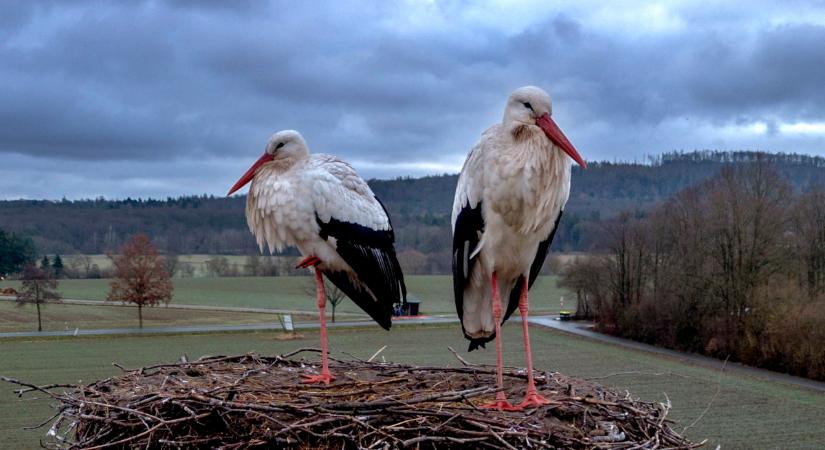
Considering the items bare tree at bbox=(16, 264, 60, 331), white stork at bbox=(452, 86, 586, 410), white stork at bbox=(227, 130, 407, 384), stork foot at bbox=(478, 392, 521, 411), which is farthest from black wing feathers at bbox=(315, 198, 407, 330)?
bare tree at bbox=(16, 264, 60, 331)

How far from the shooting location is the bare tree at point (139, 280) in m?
43.2

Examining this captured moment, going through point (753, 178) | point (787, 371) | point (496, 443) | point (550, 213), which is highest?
point (753, 178)

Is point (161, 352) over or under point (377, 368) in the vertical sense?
under

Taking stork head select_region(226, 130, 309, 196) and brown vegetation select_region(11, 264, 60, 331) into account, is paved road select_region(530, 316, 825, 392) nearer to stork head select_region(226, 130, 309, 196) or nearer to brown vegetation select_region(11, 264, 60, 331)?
stork head select_region(226, 130, 309, 196)

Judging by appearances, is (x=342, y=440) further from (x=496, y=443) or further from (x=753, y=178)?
(x=753, y=178)

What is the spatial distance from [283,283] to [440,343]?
101 ft

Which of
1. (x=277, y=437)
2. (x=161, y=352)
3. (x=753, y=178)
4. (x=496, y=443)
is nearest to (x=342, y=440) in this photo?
(x=277, y=437)

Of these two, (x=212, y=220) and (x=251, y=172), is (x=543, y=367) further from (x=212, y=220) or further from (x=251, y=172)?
(x=212, y=220)

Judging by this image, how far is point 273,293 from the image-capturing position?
58312mm

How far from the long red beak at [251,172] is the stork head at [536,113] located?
1998 mm

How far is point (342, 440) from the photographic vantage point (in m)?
4.02

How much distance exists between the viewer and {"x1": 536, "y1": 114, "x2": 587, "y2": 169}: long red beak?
14.7ft

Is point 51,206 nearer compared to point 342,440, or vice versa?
point 342,440

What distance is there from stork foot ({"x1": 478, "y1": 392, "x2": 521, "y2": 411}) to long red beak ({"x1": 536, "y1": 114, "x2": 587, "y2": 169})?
1.42 meters
